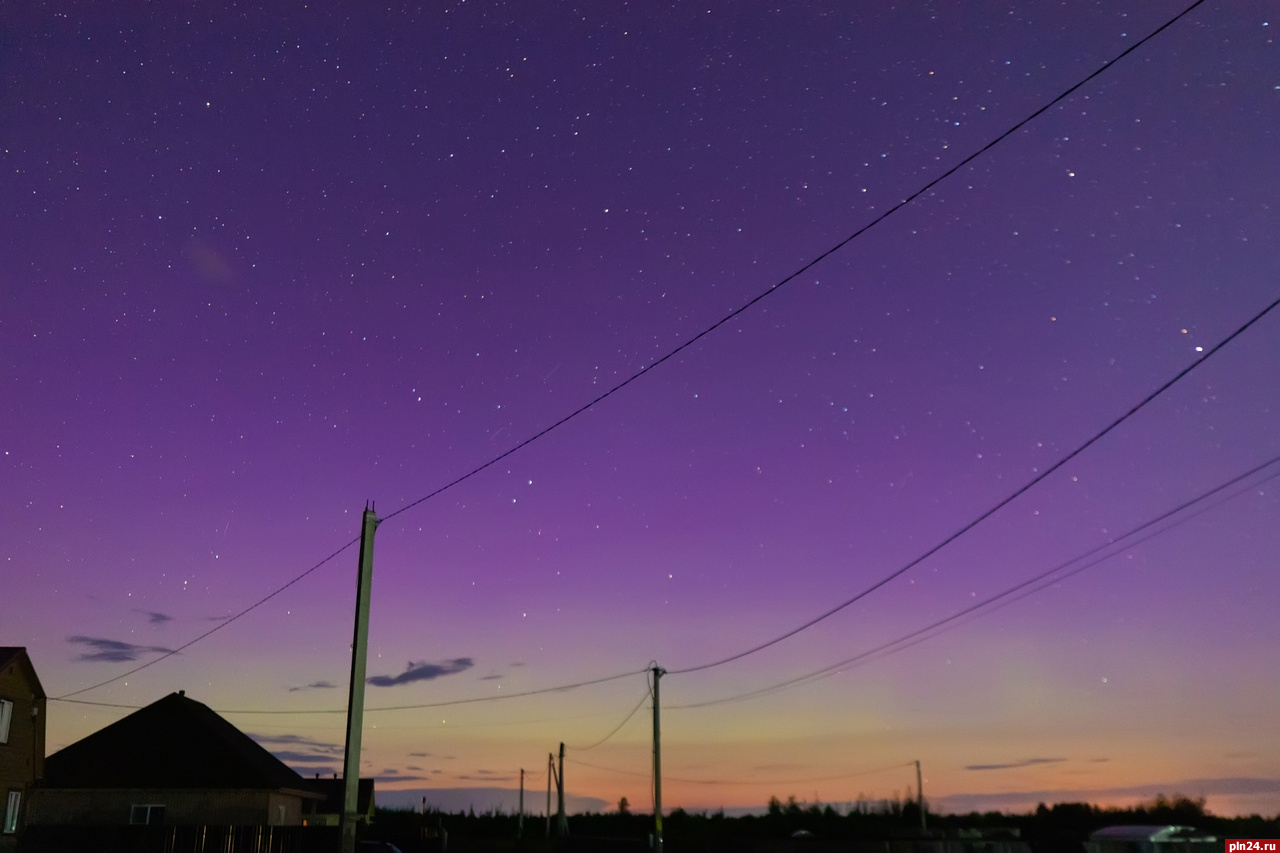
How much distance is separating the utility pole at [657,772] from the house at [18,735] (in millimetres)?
22731

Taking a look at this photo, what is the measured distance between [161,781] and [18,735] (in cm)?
709

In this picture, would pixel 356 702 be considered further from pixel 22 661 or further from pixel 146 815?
pixel 146 815

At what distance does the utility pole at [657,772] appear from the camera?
129 feet

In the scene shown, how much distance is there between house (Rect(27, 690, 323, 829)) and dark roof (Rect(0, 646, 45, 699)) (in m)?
5.65

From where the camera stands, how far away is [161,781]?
44500 millimetres

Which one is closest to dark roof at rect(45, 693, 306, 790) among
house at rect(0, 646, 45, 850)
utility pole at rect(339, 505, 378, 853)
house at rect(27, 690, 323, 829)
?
house at rect(27, 690, 323, 829)

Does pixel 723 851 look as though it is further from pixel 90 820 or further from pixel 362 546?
pixel 362 546

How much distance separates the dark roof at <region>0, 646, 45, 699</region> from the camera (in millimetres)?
38450

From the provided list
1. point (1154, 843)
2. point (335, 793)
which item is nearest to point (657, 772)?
point (1154, 843)

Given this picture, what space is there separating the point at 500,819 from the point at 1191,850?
63937 millimetres

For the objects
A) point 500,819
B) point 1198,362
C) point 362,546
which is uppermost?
point 1198,362

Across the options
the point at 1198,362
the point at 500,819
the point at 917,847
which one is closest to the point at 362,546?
the point at 1198,362

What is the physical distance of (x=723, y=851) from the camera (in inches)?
1813

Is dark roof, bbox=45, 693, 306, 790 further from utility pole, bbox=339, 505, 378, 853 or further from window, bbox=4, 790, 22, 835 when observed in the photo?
utility pole, bbox=339, 505, 378, 853
